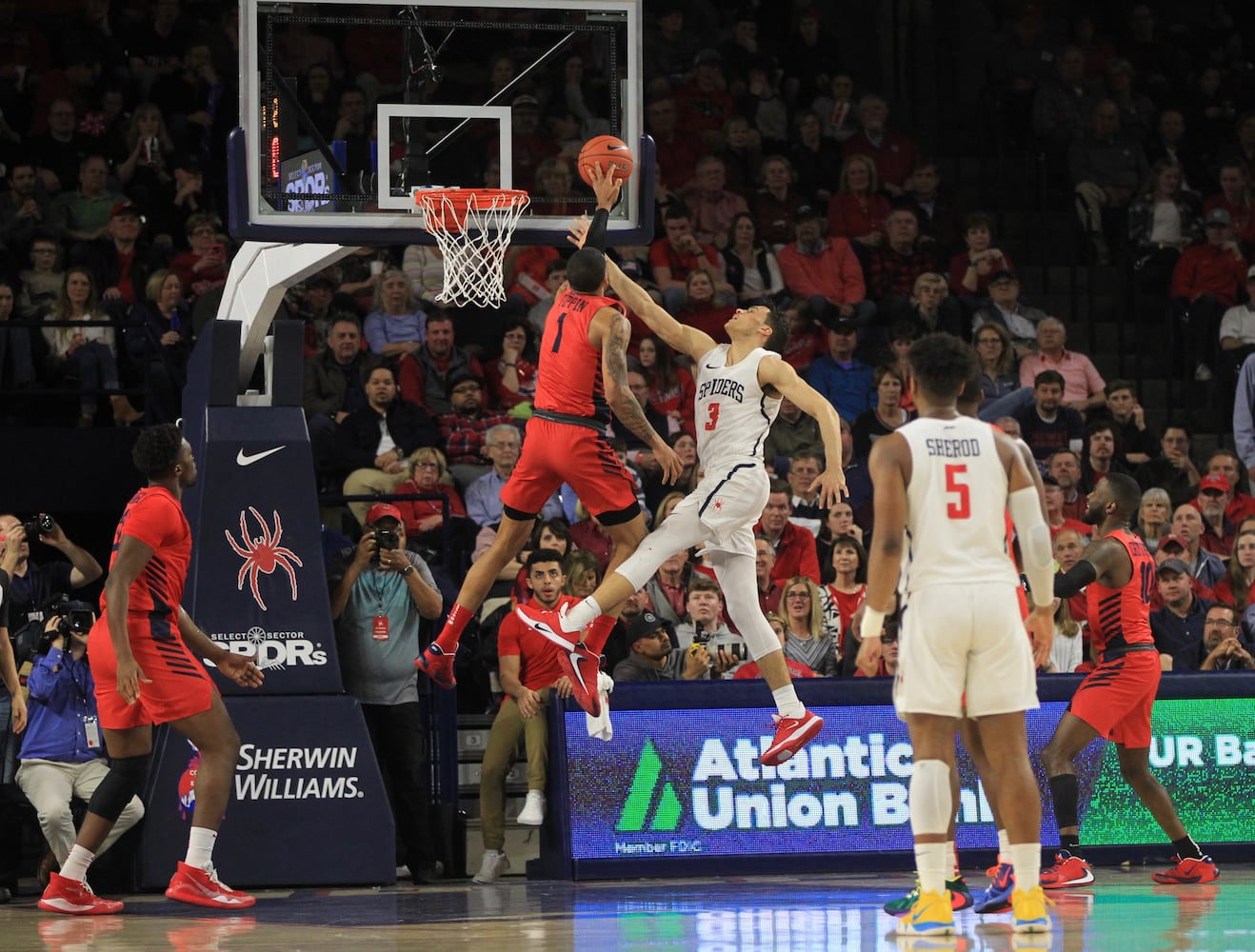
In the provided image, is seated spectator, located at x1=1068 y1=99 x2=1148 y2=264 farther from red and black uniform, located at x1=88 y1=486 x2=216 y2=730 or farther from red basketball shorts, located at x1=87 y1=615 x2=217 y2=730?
red basketball shorts, located at x1=87 y1=615 x2=217 y2=730

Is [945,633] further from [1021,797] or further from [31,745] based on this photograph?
[31,745]

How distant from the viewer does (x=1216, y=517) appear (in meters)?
14.5

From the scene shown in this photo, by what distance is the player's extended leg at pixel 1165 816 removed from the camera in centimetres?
1055

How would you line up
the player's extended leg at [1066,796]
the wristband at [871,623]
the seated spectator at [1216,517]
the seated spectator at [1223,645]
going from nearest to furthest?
the wristband at [871,623] < the player's extended leg at [1066,796] < the seated spectator at [1223,645] < the seated spectator at [1216,517]

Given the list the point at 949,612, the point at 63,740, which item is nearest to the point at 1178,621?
the point at 949,612

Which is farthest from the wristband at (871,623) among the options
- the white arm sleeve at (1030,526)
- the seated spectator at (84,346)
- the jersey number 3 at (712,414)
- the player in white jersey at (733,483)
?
the seated spectator at (84,346)

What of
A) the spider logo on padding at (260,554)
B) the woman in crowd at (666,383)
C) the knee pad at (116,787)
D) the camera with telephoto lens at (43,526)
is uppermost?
the woman in crowd at (666,383)

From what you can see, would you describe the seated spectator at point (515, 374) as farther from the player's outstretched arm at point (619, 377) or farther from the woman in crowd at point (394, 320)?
the player's outstretched arm at point (619, 377)

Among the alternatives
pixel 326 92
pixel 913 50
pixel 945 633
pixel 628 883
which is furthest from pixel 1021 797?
pixel 913 50

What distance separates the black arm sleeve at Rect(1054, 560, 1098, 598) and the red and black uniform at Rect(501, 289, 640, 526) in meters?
2.25

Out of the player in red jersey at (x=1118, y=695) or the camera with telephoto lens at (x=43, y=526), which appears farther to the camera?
the camera with telephoto lens at (x=43, y=526)

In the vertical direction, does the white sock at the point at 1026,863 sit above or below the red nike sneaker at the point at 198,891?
above

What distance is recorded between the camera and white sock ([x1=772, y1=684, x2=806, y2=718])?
9.88 m

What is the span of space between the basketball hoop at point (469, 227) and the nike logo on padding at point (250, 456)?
70.9 inches
